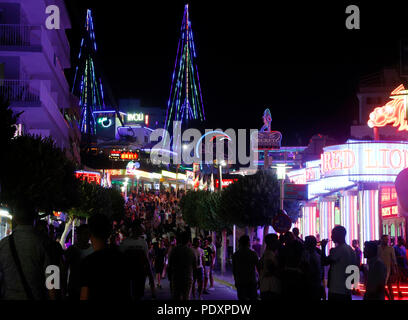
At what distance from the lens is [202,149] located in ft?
189

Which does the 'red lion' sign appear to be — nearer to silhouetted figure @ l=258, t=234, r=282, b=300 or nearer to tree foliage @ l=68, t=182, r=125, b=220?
silhouetted figure @ l=258, t=234, r=282, b=300

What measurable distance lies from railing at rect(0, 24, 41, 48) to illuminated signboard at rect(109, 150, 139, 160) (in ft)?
90.0

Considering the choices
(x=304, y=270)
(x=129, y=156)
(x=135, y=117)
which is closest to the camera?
(x=304, y=270)

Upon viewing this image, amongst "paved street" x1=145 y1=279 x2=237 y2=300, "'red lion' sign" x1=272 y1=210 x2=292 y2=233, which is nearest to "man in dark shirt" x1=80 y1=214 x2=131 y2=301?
"'red lion' sign" x1=272 y1=210 x2=292 y2=233

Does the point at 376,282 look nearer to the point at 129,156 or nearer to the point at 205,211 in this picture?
the point at 205,211

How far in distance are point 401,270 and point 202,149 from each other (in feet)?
127

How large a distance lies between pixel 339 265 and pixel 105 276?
5100 mm

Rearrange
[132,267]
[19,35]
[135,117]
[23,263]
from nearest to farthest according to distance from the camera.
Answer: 1. [132,267]
2. [23,263]
3. [19,35]
4. [135,117]

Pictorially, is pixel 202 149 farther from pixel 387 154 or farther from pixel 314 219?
pixel 387 154

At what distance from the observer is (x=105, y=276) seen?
5500mm

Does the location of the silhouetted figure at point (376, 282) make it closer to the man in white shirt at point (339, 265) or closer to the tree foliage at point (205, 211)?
the man in white shirt at point (339, 265)

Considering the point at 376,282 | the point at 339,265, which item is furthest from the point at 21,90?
the point at 376,282

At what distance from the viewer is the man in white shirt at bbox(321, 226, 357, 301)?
962 cm
